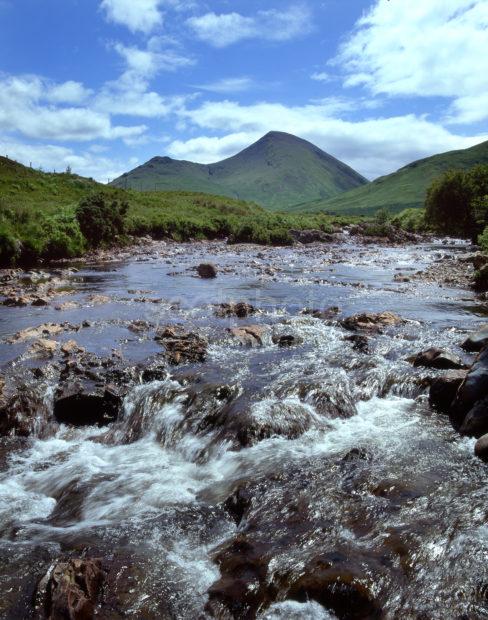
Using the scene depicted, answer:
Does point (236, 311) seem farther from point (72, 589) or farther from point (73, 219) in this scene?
point (73, 219)

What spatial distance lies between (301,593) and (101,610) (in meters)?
2.41

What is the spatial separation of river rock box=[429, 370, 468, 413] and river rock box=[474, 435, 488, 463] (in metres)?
2.11

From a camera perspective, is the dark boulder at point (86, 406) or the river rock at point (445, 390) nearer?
the river rock at point (445, 390)

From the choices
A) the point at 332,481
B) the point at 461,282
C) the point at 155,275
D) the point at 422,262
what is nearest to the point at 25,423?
the point at 332,481

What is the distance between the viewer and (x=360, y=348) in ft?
49.6

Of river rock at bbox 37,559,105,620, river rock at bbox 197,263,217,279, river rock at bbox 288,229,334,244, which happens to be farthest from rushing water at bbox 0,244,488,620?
river rock at bbox 288,229,334,244

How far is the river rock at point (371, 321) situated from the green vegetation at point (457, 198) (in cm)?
4984

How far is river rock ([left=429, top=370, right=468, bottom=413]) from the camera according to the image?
35.9 ft

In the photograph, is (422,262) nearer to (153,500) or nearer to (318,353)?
(318,353)

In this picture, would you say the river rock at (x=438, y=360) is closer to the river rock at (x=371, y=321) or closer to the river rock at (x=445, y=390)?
the river rock at (x=445, y=390)

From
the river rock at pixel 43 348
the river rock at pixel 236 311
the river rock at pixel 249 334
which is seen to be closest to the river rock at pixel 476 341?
the river rock at pixel 249 334

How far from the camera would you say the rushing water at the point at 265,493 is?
557 centimetres

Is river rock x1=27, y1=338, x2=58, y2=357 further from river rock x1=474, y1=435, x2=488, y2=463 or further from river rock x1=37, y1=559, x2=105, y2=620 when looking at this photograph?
river rock x1=474, y1=435, x2=488, y2=463

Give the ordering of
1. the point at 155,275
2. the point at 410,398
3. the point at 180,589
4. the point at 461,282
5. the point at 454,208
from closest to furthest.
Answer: the point at 180,589 → the point at 410,398 → the point at 461,282 → the point at 155,275 → the point at 454,208
